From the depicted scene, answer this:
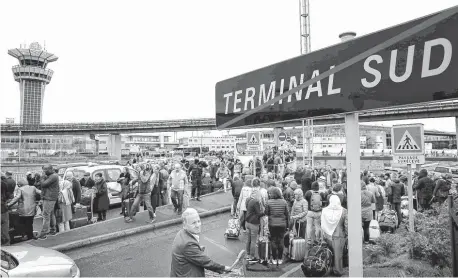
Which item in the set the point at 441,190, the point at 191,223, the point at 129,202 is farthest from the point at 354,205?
the point at 129,202

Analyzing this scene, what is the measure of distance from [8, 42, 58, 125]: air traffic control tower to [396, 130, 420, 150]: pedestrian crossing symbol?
151 meters

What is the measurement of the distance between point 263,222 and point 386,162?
158ft

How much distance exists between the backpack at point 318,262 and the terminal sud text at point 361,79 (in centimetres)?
386

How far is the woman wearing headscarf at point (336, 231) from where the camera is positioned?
5977mm

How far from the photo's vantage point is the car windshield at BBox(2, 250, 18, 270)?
4500mm

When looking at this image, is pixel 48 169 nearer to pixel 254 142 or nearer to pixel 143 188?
pixel 143 188

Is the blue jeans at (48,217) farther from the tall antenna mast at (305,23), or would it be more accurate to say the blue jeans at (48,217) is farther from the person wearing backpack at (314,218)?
the tall antenna mast at (305,23)

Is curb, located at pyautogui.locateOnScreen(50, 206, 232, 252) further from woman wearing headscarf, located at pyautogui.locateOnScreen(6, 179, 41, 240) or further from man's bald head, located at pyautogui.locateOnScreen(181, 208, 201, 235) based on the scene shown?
man's bald head, located at pyautogui.locateOnScreen(181, 208, 201, 235)

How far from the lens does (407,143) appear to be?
6996 mm

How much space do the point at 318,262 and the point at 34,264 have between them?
5.02 metres

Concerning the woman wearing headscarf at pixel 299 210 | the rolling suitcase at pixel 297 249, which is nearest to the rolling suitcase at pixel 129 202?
the woman wearing headscarf at pixel 299 210

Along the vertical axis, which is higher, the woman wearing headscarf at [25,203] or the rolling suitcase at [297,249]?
the woman wearing headscarf at [25,203]

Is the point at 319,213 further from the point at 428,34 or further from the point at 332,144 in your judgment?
the point at 332,144

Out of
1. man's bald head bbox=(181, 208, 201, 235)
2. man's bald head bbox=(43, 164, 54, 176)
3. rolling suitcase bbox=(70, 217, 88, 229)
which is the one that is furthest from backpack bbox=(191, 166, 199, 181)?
man's bald head bbox=(181, 208, 201, 235)
